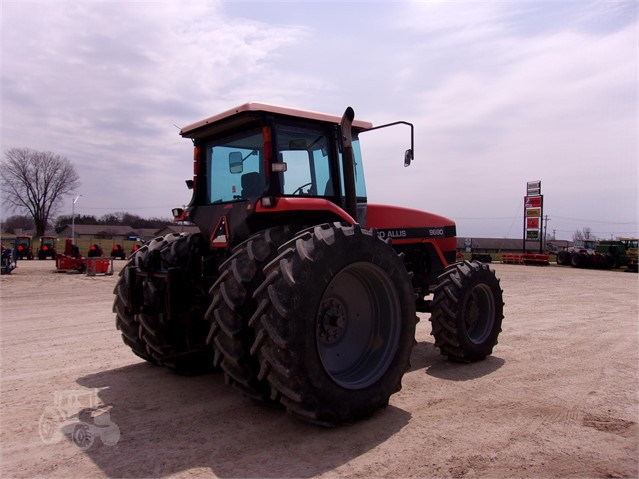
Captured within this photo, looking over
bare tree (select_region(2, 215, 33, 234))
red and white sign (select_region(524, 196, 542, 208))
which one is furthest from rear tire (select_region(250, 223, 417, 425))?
Answer: bare tree (select_region(2, 215, 33, 234))

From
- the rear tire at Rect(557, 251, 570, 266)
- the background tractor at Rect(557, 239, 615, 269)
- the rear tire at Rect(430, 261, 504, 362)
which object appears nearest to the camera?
the rear tire at Rect(430, 261, 504, 362)

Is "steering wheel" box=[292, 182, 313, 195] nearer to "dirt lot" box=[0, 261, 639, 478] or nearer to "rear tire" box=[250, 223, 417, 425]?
"rear tire" box=[250, 223, 417, 425]

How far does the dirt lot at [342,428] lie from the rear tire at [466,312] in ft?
0.77

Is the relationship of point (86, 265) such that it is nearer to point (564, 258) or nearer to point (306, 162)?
point (306, 162)

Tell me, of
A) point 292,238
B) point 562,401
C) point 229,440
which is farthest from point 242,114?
point 562,401

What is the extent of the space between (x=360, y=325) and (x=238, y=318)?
1219 millimetres

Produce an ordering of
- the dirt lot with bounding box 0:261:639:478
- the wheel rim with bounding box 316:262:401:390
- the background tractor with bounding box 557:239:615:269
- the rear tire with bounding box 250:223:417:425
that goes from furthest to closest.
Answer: the background tractor with bounding box 557:239:615:269, the wheel rim with bounding box 316:262:401:390, the rear tire with bounding box 250:223:417:425, the dirt lot with bounding box 0:261:639:478

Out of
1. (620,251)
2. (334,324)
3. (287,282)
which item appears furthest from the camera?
(620,251)

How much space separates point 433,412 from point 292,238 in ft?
6.59

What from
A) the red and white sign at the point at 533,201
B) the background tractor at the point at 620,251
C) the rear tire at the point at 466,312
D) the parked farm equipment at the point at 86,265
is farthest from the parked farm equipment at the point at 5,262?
the red and white sign at the point at 533,201

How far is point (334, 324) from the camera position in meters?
4.08

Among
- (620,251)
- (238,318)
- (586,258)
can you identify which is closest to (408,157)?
(238,318)

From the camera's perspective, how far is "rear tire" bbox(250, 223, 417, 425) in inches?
136

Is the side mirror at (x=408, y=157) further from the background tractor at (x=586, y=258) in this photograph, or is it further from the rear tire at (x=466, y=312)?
the background tractor at (x=586, y=258)
